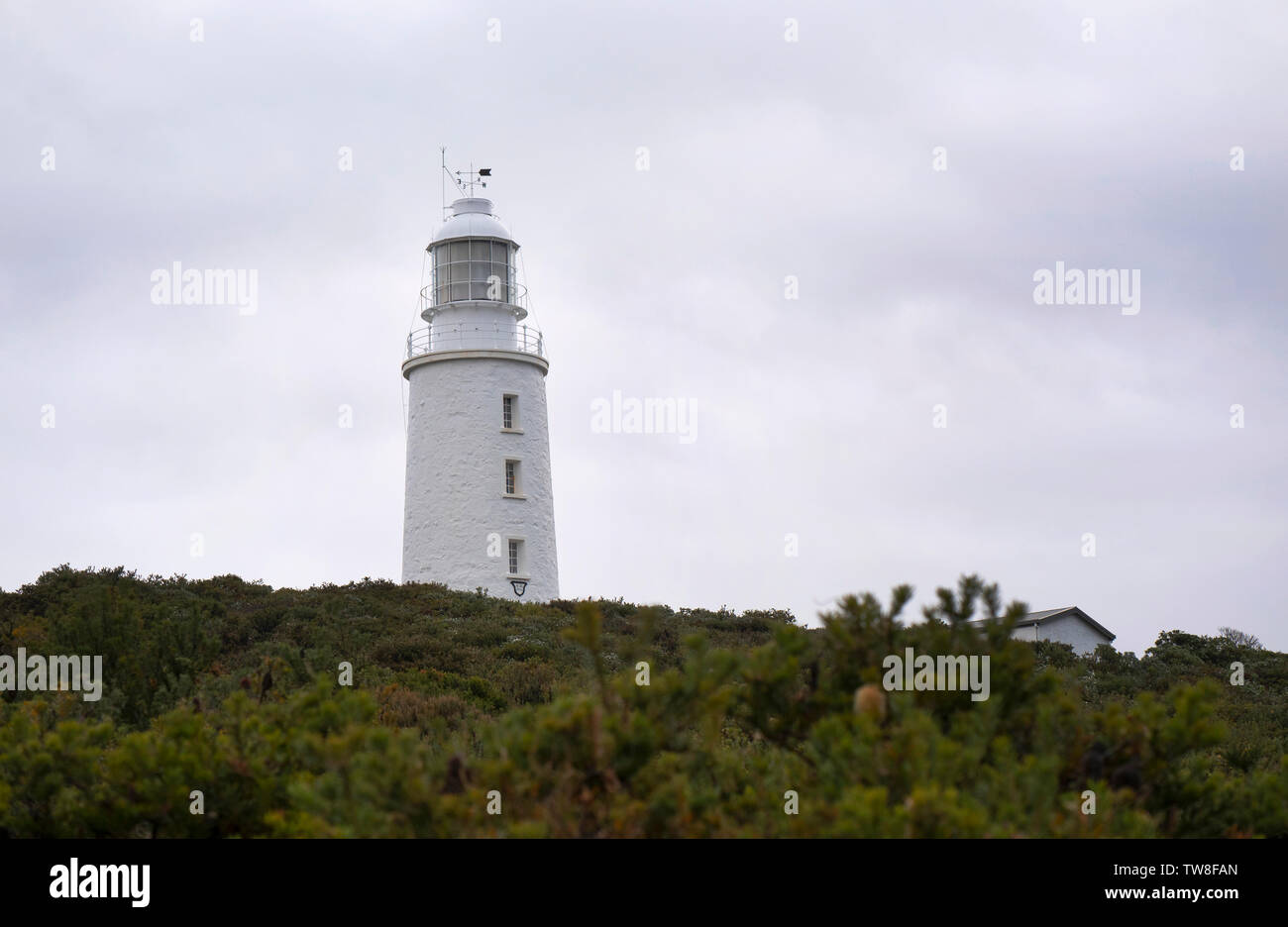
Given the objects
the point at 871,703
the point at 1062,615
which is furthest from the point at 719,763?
the point at 1062,615

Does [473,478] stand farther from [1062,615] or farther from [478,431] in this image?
[1062,615]

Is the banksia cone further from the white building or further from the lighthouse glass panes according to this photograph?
the lighthouse glass panes

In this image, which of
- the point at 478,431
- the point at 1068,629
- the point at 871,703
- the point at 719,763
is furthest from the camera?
the point at 478,431

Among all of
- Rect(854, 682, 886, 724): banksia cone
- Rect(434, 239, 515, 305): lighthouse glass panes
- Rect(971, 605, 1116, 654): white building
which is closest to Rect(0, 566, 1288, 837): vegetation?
Rect(854, 682, 886, 724): banksia cone

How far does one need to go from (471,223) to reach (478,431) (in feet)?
17.1

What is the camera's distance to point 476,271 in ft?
103

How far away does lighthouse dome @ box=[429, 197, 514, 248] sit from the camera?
1229 inches

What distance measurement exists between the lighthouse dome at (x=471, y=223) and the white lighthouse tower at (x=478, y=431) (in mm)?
31

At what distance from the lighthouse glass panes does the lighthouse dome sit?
0.17m

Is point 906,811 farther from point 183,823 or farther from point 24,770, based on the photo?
point 24,770

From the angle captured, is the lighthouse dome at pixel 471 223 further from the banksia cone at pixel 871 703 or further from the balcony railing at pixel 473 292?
the banksia cone at pixel 871 703
